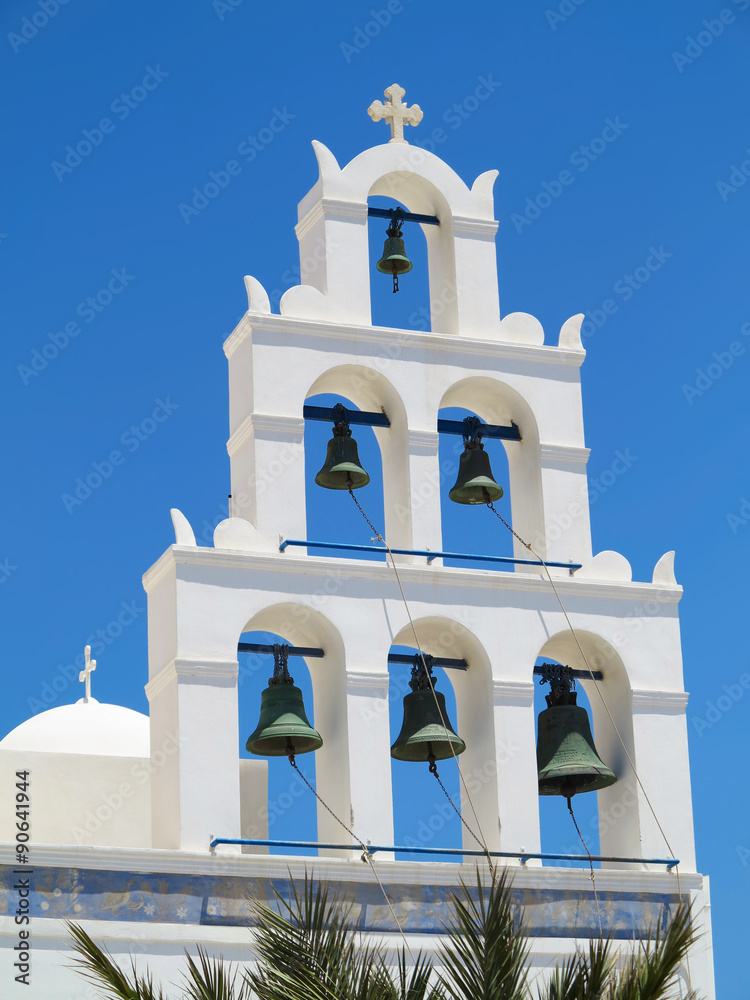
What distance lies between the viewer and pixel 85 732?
22359 mm

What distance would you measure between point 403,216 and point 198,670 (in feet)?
17.1

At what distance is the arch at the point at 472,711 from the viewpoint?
736 inches

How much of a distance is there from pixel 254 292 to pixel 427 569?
2.98 m

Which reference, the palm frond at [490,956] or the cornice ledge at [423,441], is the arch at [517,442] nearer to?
the cornice ledge at [423,441]

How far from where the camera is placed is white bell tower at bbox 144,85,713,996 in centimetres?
1816

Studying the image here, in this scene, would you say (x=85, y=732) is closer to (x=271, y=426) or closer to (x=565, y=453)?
(x=271, y=426)

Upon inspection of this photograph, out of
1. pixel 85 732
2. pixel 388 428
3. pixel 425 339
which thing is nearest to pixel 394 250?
pixel 425 339

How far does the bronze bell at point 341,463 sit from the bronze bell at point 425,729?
1.91 meters

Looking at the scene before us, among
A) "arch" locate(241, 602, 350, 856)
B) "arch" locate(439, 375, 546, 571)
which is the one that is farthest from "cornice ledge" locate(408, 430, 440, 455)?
"arch" locate(241, 602, 350, 856)

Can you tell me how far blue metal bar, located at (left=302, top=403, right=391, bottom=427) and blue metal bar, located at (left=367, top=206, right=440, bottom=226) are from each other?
197cm

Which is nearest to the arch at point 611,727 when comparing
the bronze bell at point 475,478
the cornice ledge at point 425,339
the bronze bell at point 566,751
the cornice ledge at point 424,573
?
the bronze bell at point 566,751

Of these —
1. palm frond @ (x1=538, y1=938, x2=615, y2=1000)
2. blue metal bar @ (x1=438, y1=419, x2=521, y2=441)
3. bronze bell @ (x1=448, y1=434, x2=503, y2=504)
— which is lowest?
palm frond @ (x1=538, y1=938, x2=615, y2=1000)

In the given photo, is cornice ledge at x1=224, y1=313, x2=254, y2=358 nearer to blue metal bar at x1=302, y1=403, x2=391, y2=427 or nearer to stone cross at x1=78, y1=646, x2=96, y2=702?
blue metal bar at x1=302, y1=403, x2=391, y2=427

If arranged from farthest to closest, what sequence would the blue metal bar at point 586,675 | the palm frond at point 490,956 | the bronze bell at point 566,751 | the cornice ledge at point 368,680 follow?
the blue metal bar at point 586,675 < the bronze bell at point 566,751 < the cornice ledge at point 368,680 < the palm frond at point 490,956
